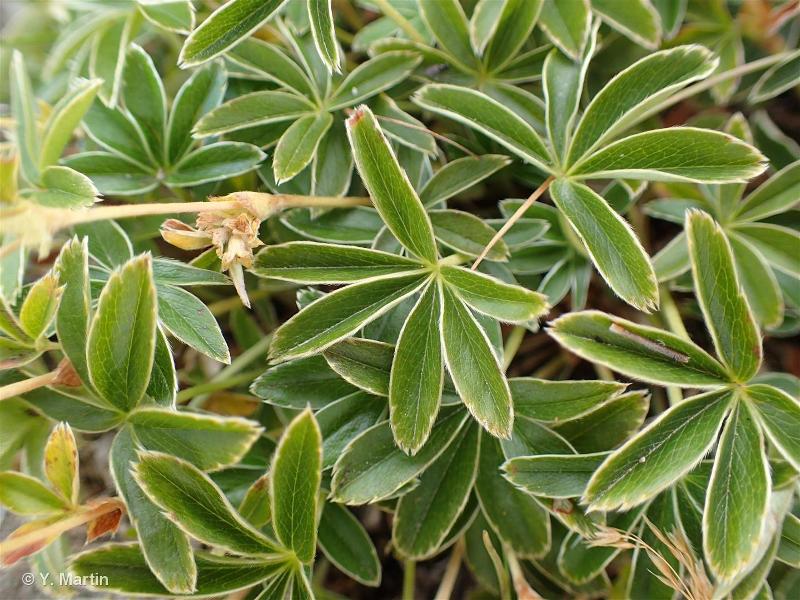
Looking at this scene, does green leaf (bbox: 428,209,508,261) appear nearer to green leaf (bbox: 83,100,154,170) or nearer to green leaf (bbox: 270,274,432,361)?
green leaf (bbox: 270,274,432,361)

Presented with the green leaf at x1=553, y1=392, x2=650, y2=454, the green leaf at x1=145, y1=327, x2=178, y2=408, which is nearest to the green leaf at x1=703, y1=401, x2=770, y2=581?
the green leaf at x1=553, y1=392, x2=650, y2=454

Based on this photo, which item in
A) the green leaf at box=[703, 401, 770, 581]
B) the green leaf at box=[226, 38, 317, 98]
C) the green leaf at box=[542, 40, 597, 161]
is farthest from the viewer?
the green leaf at box=[226, 38, 317, 98]

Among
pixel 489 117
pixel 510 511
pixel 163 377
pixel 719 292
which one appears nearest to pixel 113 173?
pixel 163 377

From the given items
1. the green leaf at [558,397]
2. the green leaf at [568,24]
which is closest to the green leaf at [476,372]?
the green leaf at [558,397]

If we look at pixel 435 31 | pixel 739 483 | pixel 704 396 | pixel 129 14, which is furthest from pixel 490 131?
pixel 129 14

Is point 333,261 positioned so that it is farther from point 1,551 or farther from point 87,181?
point 1,551

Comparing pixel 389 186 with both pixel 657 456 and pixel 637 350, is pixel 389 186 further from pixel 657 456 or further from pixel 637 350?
pixel 657 456
